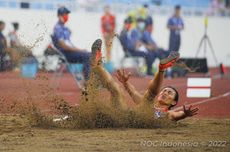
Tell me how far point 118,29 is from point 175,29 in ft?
7.00

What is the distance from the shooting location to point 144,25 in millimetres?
22453

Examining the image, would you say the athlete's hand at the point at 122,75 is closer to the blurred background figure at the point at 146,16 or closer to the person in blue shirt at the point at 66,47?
the person in blue shirt at the point at 66,47

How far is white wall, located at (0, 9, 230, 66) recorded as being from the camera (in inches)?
837

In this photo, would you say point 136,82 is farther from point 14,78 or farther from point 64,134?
point 64,134

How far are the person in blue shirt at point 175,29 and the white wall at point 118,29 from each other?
2.35ft

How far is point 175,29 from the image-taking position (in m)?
23.9

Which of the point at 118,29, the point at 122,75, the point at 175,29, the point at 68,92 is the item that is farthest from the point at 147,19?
the point at 122,75

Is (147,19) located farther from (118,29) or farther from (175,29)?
(175,29)

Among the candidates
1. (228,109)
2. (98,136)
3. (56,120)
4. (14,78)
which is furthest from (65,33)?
(98,136)

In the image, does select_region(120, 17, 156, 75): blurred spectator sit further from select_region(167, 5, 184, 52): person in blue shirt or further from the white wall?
select_region(167, 5, 184, 52): person in blue shirt

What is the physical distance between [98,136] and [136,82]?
34.6 feet

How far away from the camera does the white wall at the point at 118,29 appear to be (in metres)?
21.3

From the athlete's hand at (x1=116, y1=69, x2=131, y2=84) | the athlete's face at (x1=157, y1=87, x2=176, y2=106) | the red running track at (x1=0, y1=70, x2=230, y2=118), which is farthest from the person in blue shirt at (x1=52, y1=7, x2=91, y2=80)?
the athlete's face at (x1=157, y1=87, x2=176, y2=106)

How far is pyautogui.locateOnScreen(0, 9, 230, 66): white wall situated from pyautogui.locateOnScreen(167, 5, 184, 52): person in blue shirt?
0.72 meters
